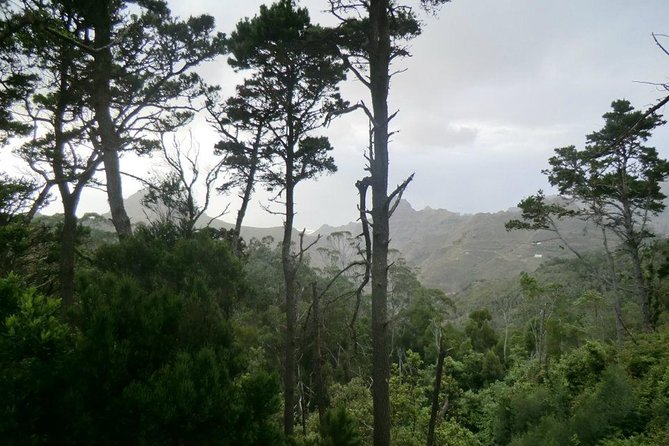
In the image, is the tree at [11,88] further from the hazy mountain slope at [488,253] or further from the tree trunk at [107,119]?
the hazy mountain slope at [488,253]

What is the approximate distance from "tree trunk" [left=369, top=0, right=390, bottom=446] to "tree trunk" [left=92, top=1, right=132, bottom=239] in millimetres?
5446

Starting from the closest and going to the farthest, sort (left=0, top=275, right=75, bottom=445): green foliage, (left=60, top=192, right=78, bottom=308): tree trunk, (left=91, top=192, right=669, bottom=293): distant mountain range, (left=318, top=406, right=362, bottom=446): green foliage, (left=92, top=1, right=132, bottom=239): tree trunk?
(left=0, top=275, right=75, bottom=445): green foliage → (left=318, top=406, right=362, bottom=446): green foliage → (left=60, top=192, right=78, bottom=308): tree trunk → (left=92, top=1, right=132, bottom=239): tree trunk → (left=91, top=192, right=669, bottom=293): distant mountain range

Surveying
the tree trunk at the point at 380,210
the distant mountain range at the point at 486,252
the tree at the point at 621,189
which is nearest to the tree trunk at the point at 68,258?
the tree trunk at the point at 380,210

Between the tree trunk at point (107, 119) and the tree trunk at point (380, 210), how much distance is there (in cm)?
545

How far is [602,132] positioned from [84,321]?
17.3 m

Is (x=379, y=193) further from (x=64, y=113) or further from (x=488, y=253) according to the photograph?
(x=488, y=253)

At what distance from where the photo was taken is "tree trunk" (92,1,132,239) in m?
6.98

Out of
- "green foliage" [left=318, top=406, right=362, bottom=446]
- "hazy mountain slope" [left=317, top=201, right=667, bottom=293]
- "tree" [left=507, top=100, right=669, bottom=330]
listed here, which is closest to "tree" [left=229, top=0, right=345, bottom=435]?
"green foliage" [left=318, top=406, right=362, bottom=446]

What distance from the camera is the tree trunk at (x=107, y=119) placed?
698 centimetres

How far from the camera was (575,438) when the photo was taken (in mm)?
6777

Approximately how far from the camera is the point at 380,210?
4.44 m

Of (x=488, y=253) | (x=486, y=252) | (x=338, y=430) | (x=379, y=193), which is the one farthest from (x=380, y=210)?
(x=486, y=252)

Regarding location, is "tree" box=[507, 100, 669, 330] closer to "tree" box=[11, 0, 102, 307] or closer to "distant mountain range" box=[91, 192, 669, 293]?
"tree" box=[11, 0, 102, 307]

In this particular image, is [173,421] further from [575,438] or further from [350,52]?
[575,438]
